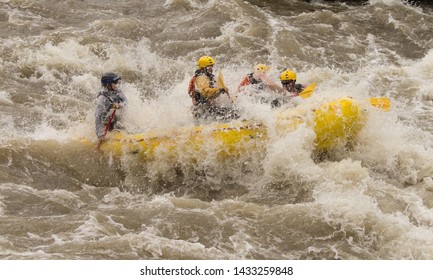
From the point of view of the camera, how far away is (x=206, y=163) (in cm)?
823

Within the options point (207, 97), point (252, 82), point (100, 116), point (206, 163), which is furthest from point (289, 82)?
point (100, 116)

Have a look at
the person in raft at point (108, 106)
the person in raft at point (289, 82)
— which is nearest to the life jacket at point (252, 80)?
the person in raft at point (289, 82)

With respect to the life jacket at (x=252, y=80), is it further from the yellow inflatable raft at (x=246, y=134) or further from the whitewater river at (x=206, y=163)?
the yellow inflatable raft at (x=246, y=134)

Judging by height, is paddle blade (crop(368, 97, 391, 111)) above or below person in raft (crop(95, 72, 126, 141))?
above

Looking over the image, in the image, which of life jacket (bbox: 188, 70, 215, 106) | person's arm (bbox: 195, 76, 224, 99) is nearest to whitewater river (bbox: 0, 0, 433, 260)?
life jacket (bbox: 188, 70, 215, 106)

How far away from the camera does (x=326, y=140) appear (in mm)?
8242

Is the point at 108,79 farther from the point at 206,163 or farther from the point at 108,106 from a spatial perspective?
the point at 206,163

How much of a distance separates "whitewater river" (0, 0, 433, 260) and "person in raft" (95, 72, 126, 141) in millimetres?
193

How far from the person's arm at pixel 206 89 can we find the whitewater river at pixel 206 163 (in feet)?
1.23

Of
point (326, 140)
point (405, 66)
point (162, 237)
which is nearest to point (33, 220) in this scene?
point (162, 237)

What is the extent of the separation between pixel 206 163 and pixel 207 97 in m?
0.96

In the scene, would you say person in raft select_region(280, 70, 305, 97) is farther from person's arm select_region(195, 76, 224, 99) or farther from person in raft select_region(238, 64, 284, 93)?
person's arm select_region(195, 76, 224, 99)

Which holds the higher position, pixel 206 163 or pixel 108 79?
pixel 108 79

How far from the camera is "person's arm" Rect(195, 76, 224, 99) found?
28.0 feet
